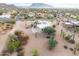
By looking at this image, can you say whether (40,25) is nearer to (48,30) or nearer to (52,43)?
(48,30)

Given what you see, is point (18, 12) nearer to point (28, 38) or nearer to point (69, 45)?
point (28, 38)

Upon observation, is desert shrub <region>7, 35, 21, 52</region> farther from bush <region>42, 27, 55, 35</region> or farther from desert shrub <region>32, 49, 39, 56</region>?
bush <region>42, 27, 55, 35</region>

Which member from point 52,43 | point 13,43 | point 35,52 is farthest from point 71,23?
point 13,43

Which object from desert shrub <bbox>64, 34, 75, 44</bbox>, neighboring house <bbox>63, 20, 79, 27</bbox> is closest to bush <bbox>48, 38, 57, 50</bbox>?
desert shrub <bbox>64, 34, 75, 44</bbox>

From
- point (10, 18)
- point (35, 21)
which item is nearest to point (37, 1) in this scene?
point (35, 21)

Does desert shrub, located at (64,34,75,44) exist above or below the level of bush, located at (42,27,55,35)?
below

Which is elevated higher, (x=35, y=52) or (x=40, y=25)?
(x=40, y=25)

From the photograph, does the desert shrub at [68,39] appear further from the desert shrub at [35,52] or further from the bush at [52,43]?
the desert shrub at [35,52]

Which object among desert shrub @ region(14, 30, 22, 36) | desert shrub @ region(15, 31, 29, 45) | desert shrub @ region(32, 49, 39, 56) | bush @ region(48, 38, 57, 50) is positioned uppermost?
desert shrub @ region(14, 30, 22, 36)

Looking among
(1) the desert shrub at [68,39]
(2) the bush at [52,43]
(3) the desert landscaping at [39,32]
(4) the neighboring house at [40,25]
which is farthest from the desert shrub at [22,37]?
(1) the desert shrub at [68,39]

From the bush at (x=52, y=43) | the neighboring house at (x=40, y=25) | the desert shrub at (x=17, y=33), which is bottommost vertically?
the bush at (x=52, y=43)
